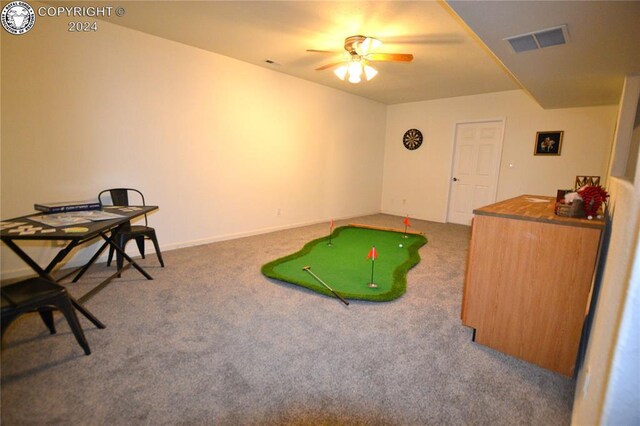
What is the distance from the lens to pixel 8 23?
2600 millimetres

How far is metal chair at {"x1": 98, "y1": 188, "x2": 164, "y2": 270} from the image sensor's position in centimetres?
288

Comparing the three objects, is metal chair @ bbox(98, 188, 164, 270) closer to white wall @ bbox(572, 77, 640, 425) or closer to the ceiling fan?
the ceiling fan

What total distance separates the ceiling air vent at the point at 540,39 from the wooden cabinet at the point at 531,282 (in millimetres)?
1392

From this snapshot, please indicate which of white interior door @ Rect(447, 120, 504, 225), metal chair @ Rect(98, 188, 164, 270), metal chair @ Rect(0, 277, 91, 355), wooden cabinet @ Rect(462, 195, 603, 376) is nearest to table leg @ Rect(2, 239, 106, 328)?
metal chair @ Rect(0, 277, 91, 355)

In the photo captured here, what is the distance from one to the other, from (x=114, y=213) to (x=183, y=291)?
3.02 ft

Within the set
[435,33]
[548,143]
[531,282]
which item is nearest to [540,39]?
[435,33]

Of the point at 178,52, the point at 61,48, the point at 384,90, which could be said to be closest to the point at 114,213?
the point at 61,48

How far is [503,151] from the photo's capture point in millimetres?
5438

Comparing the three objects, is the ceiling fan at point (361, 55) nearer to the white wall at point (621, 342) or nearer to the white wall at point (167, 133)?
the white wall at point (167, 133)

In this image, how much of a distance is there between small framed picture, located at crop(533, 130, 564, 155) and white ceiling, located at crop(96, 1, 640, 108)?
640 millimetres

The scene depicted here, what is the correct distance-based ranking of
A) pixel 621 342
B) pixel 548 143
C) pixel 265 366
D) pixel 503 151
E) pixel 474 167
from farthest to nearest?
1. pixel 474 167
2. pixel 503 151
3. pixel 548 143
4. pixel 265 366
5. pixel 621 342

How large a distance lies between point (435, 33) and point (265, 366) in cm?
349

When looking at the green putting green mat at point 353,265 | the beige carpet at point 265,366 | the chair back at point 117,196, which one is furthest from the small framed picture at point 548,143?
the chair back at point 117,196

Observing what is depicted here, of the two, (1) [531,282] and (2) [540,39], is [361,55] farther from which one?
(1) [531,282]
